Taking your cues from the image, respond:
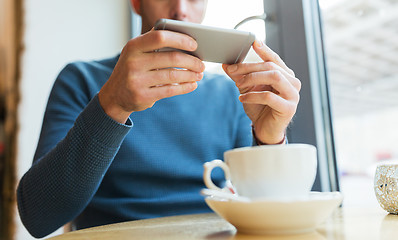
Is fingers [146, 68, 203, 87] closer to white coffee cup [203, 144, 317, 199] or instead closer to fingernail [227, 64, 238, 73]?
fingernail [227, 64, 238, 73]

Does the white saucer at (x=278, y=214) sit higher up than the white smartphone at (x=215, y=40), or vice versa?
the white smartphone at (x=215, y=40)

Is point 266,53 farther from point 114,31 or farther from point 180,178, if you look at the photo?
point 114,31

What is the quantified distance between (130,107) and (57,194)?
0.26 meters

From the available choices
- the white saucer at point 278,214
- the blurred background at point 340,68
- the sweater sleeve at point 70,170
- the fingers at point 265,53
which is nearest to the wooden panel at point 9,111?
the blurred background at point 340,68

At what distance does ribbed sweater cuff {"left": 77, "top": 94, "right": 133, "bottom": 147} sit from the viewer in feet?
1.90

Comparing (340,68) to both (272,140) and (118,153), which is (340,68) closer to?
(272,140)

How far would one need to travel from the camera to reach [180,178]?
2.88 feet

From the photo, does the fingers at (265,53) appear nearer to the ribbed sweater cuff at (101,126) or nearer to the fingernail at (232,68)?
the fingernail at (232,68)

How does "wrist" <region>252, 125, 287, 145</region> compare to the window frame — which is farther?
the window frame

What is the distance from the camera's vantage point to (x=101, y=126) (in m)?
0.58

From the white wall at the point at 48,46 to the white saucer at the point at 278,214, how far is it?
159 cm

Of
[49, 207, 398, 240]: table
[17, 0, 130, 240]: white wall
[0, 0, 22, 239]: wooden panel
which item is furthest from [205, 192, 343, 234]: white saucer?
[0, 0, 22, 239]: wooden panel

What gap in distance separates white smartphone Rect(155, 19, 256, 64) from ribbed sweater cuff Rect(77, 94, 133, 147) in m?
0.16

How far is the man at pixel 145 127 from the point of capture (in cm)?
55
